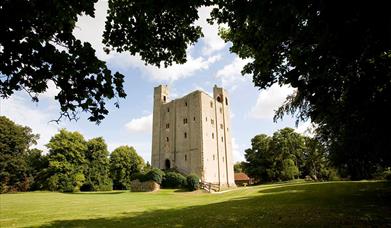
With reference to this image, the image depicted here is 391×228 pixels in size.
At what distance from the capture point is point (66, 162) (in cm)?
4816

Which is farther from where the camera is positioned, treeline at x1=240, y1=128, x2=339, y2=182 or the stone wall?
treeline at x1=240, y1=128, x2=339, y2=182

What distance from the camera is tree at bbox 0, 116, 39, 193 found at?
4822 cm

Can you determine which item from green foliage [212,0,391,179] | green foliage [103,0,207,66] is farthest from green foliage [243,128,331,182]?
green foliage [103,0,207,66]

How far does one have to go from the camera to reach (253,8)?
6.11 meters

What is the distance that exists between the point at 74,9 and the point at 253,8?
3.73m

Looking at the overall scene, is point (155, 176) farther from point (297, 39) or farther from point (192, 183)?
point (297, 39)

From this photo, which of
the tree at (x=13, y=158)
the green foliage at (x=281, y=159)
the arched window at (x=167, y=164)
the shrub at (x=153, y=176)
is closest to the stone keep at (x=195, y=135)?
the arched window at (x=167, y=164)

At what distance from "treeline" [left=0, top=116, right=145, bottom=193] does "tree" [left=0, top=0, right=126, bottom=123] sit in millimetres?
47044

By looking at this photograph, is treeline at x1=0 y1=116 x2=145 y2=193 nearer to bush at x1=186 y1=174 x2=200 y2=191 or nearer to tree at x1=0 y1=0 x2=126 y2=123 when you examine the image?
bush at x1=186 y1=174 x2=200 y2=191

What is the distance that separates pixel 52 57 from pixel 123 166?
187 ft

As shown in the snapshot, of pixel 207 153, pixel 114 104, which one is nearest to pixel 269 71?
pixel 114 104

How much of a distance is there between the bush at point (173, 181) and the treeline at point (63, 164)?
1858 cm

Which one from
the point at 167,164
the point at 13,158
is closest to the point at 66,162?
the point at 13,158

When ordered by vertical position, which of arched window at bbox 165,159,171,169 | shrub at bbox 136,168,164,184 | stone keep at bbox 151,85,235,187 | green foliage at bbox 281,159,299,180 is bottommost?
shrub at bbox 136,168,164,184
